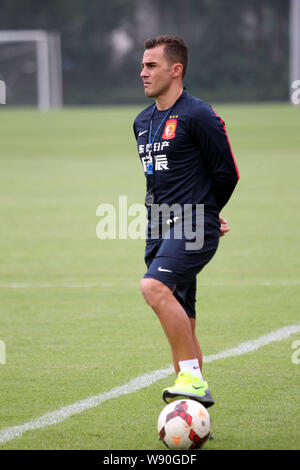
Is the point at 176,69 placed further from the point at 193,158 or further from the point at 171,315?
the point at 171,315

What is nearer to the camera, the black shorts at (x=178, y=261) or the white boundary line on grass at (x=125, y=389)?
the black shorts at (x=178, y=261)

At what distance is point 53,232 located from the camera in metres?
13.3

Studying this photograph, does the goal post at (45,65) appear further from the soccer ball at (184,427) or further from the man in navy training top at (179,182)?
the soccer ball at (184,427)

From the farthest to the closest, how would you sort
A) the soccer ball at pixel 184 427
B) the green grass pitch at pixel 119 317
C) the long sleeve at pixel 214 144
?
the green grass pitch at pixel 119 317, the long sleeve at pixel 214 144, the soccer ball at pixel 184 427

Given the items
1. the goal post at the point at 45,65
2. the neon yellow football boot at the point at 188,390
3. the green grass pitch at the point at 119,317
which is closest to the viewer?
the neon yellow football boot at the point at 188,390

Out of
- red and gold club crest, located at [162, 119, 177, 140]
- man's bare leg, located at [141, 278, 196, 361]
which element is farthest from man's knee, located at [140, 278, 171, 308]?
red and gold club crest, located at [162, 119, 177, 140]

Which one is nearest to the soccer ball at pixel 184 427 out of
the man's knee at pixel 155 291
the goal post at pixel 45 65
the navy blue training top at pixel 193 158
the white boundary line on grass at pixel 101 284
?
the man's knee at pixel 155 291

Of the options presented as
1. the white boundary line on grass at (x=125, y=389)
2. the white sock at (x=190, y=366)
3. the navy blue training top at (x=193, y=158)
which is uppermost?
the navy blue training top at (x=193, y=158)


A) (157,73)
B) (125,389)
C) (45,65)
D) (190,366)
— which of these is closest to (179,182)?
(157,73)

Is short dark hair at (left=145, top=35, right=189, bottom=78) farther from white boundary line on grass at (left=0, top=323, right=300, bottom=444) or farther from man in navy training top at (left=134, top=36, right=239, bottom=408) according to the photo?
white boundary line on grass at (left=0, top=323, right=300, bottom=444)

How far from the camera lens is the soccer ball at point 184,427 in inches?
181

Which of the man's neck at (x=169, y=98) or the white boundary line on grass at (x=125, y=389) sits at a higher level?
the man's neck at (x=169, y=98)

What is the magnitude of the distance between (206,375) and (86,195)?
11.7 metres

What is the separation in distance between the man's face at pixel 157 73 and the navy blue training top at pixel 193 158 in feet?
0.46
